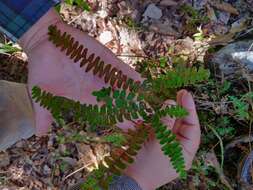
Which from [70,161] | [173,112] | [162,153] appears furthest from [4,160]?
[173,112]

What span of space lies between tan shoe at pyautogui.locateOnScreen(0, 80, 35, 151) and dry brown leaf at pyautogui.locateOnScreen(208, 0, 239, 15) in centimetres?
162

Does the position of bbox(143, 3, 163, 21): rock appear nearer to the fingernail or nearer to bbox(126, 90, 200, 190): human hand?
bbox(126, 90, 200, 190): human hand

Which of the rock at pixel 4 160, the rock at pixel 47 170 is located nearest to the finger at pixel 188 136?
the rock at pixel 47 170

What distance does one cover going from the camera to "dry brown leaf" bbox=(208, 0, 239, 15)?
3.54m

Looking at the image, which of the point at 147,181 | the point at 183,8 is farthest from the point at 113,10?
the point at 147,181

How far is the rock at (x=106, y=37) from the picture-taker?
11.8 feet

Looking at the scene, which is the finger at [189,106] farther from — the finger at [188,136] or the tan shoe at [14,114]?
the tan shoe at [14,114]

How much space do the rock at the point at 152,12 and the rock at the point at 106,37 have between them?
12.5 inches

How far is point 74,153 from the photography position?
355cm

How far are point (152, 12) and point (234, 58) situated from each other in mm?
777

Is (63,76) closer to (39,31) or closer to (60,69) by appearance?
(60,69)

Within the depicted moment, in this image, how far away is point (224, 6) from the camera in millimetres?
3553

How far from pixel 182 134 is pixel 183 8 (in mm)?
1452

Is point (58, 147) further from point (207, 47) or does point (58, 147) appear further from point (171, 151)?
point (171, 151)
